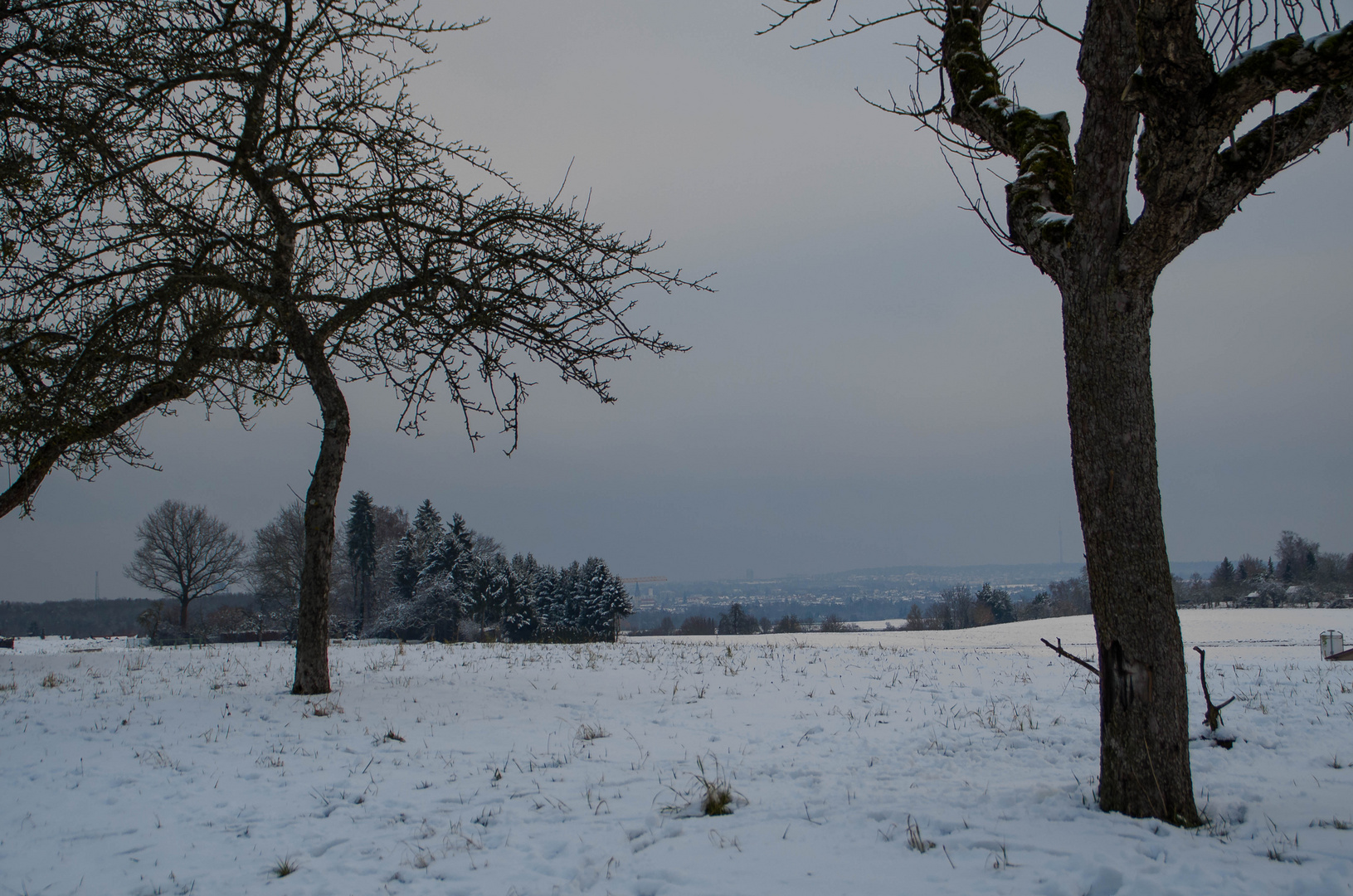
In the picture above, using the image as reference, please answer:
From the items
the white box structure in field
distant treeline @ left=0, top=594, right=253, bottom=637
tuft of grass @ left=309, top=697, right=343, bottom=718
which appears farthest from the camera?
distant treeline @ left=0, top=594, right=253, bottom=637

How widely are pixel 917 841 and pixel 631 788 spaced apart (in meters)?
2.01

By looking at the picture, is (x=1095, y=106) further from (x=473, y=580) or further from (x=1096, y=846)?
(x=473, y=580)

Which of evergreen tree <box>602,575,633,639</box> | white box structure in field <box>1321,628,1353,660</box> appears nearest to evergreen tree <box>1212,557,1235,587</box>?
evergreen tree <box>602,575,633,639</box>

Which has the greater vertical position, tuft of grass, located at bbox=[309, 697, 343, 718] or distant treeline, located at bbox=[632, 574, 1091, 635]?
tuft of grass, located at bbox=[309, 697, 343, 718]

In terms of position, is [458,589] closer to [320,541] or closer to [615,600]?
[615,600]

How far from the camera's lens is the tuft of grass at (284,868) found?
12.1ft

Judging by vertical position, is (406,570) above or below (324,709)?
above

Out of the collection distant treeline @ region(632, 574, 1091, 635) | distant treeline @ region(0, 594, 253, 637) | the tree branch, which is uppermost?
the tree branch

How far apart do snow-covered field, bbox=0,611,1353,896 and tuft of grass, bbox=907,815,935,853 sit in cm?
3

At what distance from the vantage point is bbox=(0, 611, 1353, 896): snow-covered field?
340 cm

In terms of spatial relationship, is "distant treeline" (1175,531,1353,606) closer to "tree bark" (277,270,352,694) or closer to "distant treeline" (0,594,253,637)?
"tree bark" (277,270,352,694)

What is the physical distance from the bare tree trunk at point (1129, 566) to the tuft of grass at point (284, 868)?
4249 millimetres

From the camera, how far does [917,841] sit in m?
3.58

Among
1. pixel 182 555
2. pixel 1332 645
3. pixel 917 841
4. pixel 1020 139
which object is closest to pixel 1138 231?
pixel 1020 139
